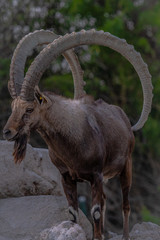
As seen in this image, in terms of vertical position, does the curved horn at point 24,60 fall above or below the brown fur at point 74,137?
above

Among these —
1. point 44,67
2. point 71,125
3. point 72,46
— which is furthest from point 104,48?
point 44,67

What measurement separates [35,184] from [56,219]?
97 centimetres

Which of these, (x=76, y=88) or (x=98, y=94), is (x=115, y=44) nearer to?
(x=76, y=88)

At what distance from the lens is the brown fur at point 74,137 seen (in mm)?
5996

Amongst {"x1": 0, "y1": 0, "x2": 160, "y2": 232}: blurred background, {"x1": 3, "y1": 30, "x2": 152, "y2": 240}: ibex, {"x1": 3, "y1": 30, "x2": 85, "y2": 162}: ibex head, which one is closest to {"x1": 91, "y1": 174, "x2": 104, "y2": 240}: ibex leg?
{"x1": 3, "y1": 30, "x2": 152, "y2": 240}: ibex

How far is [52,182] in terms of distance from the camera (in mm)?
8602

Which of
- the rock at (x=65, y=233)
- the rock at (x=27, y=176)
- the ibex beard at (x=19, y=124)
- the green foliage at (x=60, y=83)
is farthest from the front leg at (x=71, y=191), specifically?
the green foliage at (x=60, y=83)

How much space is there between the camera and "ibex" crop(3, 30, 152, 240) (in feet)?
19.7

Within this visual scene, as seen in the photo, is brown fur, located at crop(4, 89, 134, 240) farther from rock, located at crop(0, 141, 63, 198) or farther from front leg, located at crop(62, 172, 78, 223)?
rock, located at crop(0, 141, 63, 198)

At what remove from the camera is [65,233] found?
612 cm

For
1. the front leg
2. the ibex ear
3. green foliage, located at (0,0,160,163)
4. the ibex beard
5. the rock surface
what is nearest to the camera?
the ibex beard

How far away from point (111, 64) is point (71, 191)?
1079 cm

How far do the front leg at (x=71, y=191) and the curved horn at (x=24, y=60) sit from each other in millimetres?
1413

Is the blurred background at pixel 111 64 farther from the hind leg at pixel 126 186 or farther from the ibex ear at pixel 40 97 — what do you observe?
the ibex ear at pixel 40 97
